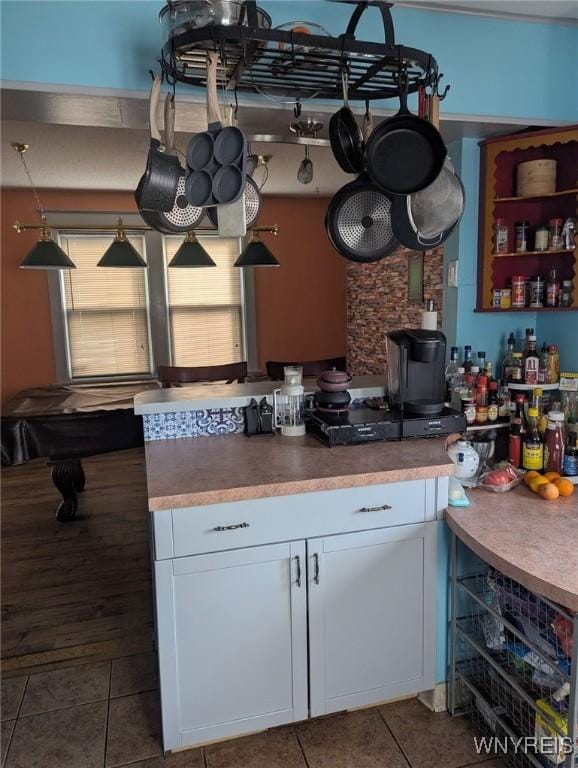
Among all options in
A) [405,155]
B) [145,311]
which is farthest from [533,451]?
[145,311]

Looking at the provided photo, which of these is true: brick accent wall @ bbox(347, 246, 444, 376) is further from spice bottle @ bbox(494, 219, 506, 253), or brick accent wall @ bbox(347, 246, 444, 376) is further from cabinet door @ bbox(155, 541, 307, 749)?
cabinet door @ bbox(155, 541, 307, 749)

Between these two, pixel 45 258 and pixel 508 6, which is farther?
pixel 45 258

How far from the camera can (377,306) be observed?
5.08m

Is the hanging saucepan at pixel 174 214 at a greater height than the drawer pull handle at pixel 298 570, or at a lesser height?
greater

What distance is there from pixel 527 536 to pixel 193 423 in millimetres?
1266

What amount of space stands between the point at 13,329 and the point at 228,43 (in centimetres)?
435

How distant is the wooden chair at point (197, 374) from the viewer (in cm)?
399

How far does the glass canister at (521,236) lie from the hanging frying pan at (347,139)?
0.82 meters

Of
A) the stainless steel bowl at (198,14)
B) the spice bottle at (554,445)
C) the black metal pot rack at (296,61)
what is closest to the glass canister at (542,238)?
the spice bottle at (554,445)

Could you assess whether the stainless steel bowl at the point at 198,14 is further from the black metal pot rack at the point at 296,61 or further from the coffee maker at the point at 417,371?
the coffee maker at the point at 417,371

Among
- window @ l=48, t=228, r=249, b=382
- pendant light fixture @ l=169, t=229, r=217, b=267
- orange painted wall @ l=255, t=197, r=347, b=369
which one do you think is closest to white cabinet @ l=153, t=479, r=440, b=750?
pendant light fixture @ l=169, t=229, r=217, b=267

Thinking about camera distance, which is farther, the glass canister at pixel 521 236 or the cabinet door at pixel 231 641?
the glass canister at pixel 521 236

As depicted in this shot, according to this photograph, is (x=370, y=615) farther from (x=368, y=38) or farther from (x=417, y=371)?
(x=368, y=38)

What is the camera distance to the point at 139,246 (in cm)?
539
